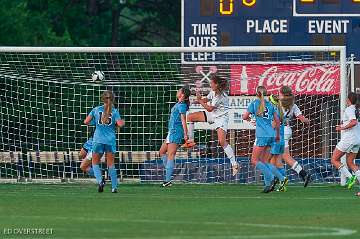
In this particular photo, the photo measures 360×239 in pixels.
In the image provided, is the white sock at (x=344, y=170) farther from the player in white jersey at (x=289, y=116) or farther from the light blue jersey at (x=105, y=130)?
the light blue jersey at (x=105, y=130)

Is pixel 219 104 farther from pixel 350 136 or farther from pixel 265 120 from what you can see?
pixel 350 136

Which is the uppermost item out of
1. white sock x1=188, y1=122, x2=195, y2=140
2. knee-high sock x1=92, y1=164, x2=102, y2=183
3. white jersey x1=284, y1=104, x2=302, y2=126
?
white jersey x1=284, y1=104, x2=302, y2=126

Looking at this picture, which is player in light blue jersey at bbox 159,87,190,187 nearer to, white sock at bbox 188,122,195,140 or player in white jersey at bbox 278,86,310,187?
player in white jersey at bbox 278,86,310,187

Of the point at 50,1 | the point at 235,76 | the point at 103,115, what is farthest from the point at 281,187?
the point at 50,1

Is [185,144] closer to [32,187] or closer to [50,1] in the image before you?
[32,187]

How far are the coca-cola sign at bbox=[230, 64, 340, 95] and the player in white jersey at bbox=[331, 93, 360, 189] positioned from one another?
13.0 feet

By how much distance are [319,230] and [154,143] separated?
46.7 ft

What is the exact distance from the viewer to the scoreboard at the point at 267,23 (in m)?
28.8

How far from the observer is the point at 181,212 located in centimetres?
1823

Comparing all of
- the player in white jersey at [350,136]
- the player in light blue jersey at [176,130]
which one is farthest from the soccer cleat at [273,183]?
the player in light blue jersey at [176,130]

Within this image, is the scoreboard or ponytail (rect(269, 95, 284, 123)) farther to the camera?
the scoreboard

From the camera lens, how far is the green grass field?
15336mm

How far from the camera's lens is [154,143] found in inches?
1170

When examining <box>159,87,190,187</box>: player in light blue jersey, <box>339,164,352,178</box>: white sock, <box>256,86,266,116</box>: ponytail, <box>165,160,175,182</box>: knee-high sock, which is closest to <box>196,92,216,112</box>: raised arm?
<box>159,87,190,187</box>: player in light blue jersey
